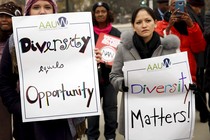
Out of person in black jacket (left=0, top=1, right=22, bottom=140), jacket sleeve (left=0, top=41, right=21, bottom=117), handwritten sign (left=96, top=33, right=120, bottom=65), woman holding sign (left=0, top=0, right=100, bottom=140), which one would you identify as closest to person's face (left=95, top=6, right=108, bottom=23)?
handwritten sign (left=96, top=33, right=120, bottom=65)

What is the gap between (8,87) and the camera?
95.0 inches

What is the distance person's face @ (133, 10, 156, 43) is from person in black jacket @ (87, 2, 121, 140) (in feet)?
4.93

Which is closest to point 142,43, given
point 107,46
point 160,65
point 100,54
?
point 160,65

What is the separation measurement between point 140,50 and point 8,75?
1.06 meters

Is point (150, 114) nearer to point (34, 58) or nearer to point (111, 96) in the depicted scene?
point (34, 58)

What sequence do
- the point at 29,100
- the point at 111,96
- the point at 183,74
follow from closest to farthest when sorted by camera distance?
the point at 29,100 < the point at 183,74 < the point at 111,96

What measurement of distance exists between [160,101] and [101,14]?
210 cm

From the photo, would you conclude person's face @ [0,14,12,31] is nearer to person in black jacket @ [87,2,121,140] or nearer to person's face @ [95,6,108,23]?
person in black jacket @ [87,2,121,140]

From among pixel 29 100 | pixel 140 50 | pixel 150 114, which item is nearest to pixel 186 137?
pixel 150 114

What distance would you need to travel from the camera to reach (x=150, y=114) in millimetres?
2887

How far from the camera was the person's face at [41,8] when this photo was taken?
242 cm

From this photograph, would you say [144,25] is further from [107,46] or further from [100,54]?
[107,46]

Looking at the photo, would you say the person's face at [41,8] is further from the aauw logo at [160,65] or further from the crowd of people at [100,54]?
the aauw logo at [160,65]

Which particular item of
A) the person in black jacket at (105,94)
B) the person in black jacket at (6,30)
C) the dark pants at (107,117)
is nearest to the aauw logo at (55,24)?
the person in black jacket at (6,30)
